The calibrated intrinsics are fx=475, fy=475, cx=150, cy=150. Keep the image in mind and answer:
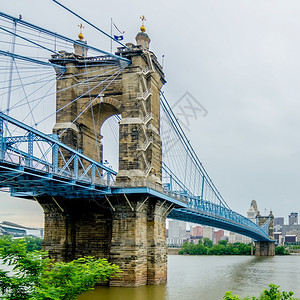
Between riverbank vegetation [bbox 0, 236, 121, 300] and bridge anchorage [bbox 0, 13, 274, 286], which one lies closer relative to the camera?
riverbank vegetation [bbox 0, 236, 121, 300]

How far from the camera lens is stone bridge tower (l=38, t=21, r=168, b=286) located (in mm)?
35562

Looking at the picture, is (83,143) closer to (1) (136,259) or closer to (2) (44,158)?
(2) (44,158)

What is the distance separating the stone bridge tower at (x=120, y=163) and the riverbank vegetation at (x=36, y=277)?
586 inches

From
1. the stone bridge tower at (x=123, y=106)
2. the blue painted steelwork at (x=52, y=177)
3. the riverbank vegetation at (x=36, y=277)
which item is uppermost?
the stone bridge tower at (x=123, y=106)

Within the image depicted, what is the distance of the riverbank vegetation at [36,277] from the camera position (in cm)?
1705

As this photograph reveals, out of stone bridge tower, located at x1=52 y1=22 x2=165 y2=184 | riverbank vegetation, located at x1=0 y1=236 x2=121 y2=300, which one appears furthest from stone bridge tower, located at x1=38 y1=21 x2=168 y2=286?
riverbank vegetation, located at x1=0 y1=236 x2=121 y2=300

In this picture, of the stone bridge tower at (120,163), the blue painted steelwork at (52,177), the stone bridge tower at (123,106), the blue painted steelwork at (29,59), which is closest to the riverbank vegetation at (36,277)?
the blue painted steelwork at (52,177)

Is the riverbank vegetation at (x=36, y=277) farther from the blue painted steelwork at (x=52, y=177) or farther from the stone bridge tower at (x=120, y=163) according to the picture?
the stone bridge tower at (x=120, y=163)

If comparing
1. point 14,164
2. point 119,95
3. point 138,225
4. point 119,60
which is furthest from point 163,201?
point 14,164

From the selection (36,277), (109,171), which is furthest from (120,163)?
(36,277)

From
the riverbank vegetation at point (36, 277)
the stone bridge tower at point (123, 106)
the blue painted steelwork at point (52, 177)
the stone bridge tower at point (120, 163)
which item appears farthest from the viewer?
the stone bridge tower at point (123, 106)

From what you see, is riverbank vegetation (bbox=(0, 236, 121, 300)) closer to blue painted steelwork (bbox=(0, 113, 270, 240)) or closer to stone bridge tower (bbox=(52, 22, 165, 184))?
blue painted steelwork (bbox=(0, 113, 270, 240))

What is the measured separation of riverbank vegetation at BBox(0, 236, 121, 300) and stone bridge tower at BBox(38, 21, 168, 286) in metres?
14.9

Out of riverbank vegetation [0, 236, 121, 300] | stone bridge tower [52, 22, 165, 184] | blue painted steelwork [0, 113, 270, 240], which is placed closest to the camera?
riverbank vegetation [0, 236, 121, 300]
